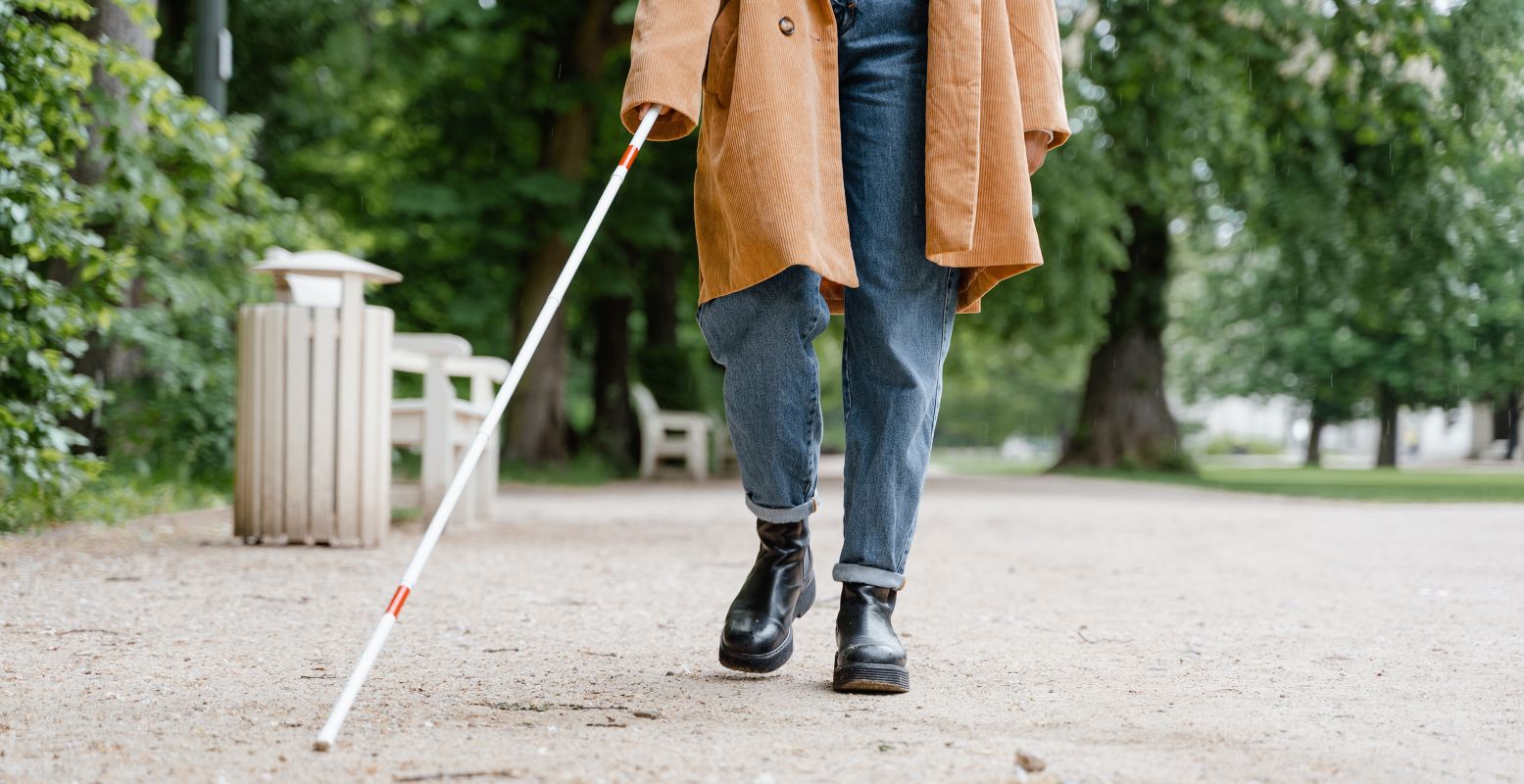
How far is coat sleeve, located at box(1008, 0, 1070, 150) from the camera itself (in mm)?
2805

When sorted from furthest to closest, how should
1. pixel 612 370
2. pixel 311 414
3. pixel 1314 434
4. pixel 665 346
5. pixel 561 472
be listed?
pixel 1314 434 → pixel 665 346 → pixel 612 370 → pixel 561 472 → pixel 311 414

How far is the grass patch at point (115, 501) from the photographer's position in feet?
18.4

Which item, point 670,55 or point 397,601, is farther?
point 670,55

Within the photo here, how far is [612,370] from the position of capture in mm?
17266

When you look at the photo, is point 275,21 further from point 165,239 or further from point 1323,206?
point 1323,206

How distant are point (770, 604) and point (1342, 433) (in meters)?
62.5

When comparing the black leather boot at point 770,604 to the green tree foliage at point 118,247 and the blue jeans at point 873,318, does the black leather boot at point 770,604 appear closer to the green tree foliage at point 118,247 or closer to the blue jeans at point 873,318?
the blue jeans at point 873,318

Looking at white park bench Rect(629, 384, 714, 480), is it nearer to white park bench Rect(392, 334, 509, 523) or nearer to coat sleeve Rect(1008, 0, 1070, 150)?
white park bench Rect(392, 334, 509, 523)

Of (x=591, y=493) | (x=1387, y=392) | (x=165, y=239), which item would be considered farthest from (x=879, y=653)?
(x=1387, y=392)

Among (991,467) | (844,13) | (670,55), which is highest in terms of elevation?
(844,13)

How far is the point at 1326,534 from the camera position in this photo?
7.14 metres

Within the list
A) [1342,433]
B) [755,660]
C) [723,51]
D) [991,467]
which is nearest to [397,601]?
[755,660]

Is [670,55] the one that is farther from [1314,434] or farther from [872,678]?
[1314,434]

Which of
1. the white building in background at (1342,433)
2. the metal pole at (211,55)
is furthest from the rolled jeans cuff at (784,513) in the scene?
the white building in background at (1342,433)
